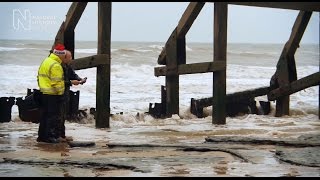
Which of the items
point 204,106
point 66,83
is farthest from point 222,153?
point 204,106

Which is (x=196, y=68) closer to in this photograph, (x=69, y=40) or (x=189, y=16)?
(x=189, y=16)

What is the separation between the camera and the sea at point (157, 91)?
9414 millimetres

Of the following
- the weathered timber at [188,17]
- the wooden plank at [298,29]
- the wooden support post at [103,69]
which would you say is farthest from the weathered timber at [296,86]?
the wooden support post at [103,69]

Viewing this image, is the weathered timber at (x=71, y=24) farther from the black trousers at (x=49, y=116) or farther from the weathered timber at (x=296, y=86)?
the weathered timber at (x=296, y=86)

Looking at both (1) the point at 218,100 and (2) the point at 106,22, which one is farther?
(1) the point at 218,100

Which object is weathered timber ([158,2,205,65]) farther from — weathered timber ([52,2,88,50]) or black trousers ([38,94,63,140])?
black trousers ([38,94,63,140])

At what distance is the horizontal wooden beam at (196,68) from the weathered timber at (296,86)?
2.14 meters

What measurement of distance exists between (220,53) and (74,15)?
2.75 m

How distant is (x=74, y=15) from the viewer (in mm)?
10078

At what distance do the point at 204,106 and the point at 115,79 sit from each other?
46.1 feet

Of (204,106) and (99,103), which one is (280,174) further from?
(204,106)

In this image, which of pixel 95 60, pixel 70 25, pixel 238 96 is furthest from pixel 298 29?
pixel 70 25

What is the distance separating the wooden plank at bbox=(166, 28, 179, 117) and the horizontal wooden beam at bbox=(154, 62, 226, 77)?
0.11 m

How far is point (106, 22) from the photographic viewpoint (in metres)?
9.38
